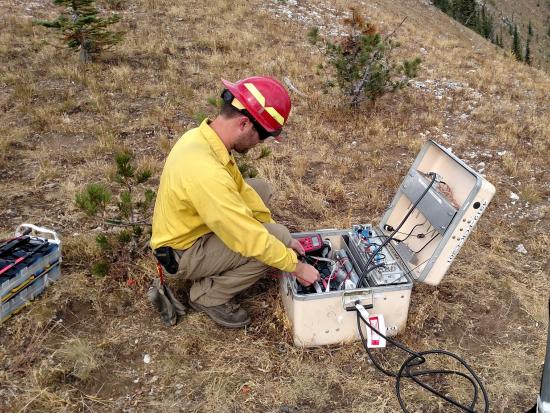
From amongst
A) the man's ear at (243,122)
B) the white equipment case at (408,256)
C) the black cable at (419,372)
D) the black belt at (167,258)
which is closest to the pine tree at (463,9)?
the white equipment case at (408,256)

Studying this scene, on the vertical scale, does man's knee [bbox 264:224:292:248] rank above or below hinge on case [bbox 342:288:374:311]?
above

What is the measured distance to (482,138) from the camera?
21.4ft

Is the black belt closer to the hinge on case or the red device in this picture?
the red device

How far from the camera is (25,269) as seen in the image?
118 inches

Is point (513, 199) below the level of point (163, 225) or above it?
below

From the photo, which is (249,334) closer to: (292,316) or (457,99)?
(292,316)

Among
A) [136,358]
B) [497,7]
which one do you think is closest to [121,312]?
[136,358]

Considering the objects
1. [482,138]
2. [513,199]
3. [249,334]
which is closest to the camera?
[249,334]

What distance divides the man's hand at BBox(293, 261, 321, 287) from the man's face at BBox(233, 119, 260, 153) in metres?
0.76

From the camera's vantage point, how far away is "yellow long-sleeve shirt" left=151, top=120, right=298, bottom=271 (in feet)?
8.14

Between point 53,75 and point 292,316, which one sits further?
point 53,75

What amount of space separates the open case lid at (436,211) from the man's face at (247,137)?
48.6 inches

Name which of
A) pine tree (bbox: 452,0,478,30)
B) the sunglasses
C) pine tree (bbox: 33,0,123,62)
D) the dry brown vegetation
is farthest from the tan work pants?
pine tree (bbox: 452,0,478,30)

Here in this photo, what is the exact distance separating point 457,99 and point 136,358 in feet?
22.6
